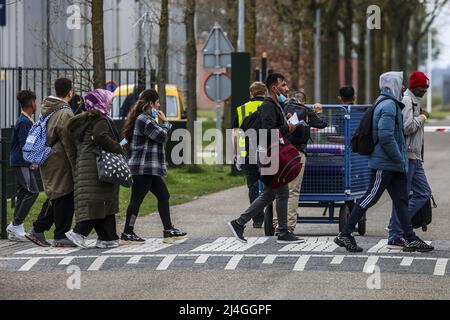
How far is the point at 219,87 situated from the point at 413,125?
13666 mm

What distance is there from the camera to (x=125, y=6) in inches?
1817

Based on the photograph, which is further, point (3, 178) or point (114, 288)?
point (3, 178)

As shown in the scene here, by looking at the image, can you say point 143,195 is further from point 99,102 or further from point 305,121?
point 305,121

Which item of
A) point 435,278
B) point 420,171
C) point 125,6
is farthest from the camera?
point 125,6

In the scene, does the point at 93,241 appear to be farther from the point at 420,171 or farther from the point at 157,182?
the point at 420,171

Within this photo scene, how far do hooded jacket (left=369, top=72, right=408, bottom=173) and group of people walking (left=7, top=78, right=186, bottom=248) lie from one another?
86.7 inches

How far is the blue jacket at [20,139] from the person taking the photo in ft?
46.0

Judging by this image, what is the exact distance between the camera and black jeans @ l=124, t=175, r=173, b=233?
1330 cm

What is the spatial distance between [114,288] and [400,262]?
292 cm

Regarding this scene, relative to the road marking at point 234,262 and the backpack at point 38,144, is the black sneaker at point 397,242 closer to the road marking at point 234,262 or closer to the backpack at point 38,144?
the road marking at point 234,262

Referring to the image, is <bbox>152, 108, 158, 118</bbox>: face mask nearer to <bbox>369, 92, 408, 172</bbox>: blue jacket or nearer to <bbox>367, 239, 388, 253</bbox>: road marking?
<bbox>369, 92, 408, 172</bbox>: blue jacket

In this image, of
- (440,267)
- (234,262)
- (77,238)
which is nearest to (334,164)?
(234,262)

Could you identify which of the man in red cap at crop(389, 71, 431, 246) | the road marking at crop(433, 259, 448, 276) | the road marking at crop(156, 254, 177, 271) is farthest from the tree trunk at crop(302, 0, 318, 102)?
the road marking at crop(433, 259, 448, 276)
